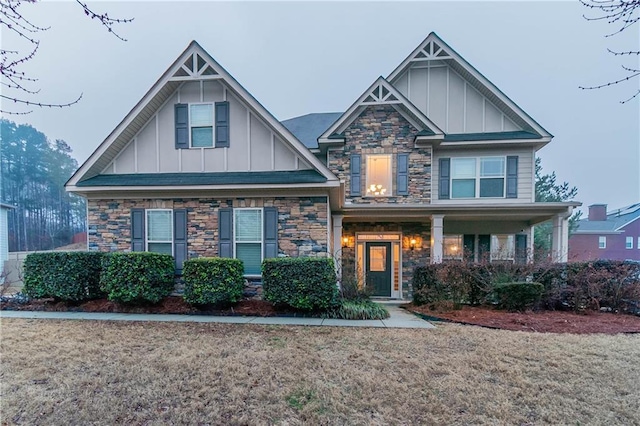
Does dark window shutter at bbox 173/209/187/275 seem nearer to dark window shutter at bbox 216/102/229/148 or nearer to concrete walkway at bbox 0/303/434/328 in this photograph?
concrete walkway at bbox 0/303/434/328

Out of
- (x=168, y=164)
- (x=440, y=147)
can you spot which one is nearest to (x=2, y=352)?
(x=168, y=164)

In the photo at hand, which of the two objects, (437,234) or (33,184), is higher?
(33,184)

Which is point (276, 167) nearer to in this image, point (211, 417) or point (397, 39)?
point (211, 417)

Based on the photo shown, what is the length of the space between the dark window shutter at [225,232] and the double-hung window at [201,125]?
6.50 ft

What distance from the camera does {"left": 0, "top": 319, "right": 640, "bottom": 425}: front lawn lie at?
2941mm

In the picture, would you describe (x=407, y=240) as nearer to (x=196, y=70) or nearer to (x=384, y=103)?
(x=384, y=103)

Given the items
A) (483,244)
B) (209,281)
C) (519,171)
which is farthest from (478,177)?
A: (209,281)

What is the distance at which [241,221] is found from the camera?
26.6 feet

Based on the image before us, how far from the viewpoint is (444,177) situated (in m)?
10.9

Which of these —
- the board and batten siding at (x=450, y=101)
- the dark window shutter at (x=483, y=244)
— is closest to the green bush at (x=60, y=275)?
the board and batten siding at (x=450, y=101)

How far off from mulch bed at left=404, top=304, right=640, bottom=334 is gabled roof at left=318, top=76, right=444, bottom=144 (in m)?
5.74

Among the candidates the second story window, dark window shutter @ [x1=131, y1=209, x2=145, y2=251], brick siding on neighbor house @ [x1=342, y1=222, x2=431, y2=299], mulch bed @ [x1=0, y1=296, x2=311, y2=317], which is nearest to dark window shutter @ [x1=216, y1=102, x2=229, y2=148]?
dark window shutter @ [x1=131, y1=209, x2=145, y2=251]


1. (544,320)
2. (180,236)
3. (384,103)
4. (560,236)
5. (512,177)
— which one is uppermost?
(384,103)

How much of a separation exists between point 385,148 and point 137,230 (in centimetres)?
826
